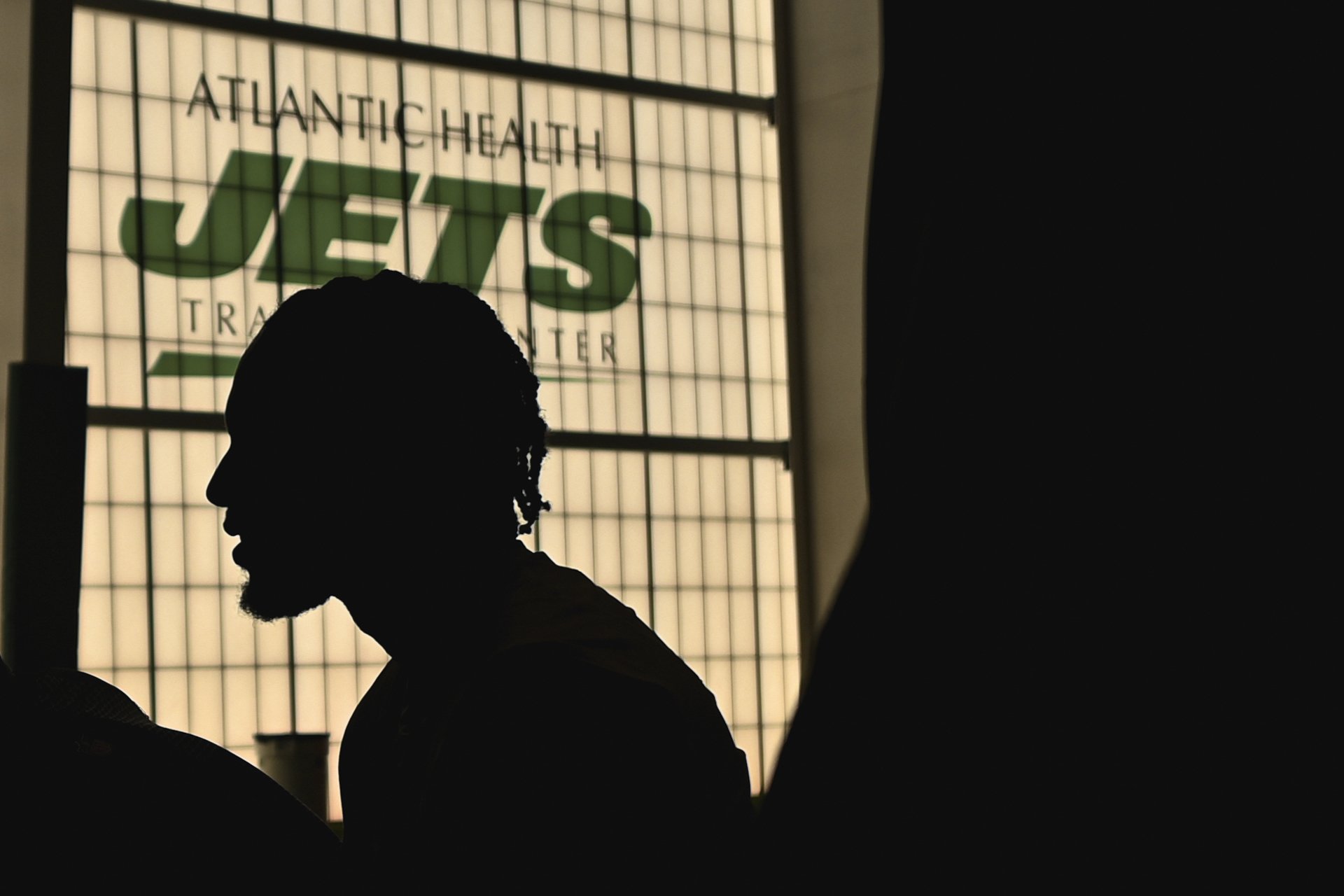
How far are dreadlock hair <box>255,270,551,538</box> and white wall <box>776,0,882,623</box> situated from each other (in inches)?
144

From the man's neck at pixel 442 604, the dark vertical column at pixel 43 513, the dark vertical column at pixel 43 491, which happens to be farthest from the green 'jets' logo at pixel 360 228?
the man's neck at pixel 442 604

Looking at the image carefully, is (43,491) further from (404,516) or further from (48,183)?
(48,183)

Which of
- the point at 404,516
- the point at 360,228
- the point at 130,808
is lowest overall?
the point at 130,808

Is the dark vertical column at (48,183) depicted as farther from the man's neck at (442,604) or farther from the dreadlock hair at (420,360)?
the man's neck at (442,604)

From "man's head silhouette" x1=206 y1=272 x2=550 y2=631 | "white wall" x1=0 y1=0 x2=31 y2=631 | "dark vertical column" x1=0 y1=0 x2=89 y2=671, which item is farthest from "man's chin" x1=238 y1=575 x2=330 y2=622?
"white wall" x1=0 y1=0 x2=31 y2=631

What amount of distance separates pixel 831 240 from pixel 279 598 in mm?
4057

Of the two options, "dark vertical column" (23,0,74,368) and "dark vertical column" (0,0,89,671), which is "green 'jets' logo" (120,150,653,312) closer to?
"dark vertical column" (23,0,74,368)

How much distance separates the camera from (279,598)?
1.84 m

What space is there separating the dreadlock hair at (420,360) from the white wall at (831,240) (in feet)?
12.0

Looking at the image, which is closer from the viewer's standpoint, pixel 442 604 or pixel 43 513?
pixel 442 604

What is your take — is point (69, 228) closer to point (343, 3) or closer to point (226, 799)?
point (343, 3)

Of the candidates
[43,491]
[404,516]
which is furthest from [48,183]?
[404,516]

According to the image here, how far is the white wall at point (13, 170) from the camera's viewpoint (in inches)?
174

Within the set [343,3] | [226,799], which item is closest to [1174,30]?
[226,799]
